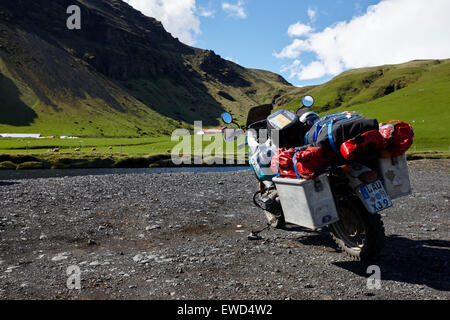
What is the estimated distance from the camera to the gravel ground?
16.8 ft

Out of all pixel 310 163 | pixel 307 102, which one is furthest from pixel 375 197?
pixel 307 102

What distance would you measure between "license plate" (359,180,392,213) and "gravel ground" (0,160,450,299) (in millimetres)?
1249

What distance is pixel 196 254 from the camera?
22.8ft

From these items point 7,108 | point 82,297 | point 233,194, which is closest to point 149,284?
point 82,297

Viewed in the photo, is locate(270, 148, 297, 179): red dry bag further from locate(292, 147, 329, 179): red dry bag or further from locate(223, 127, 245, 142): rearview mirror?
locate(223, 127, 245, 142): rearview mirror

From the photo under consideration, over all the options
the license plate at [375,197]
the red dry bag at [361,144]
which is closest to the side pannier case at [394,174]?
the license plate at [375,197]

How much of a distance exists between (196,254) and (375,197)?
155 inches

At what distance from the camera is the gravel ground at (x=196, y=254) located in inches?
201

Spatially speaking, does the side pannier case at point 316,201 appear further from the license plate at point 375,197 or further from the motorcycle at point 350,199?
the license plate at point 375,197

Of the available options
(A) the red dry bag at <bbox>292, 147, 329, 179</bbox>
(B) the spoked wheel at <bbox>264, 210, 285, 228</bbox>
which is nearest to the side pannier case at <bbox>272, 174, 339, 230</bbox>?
(A) the red dry bag at <bbox>292, 147, 329, 179</bbox>

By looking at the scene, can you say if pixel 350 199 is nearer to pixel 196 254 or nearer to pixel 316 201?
pixel 316 201

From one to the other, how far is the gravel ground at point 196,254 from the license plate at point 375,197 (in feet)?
4.10
